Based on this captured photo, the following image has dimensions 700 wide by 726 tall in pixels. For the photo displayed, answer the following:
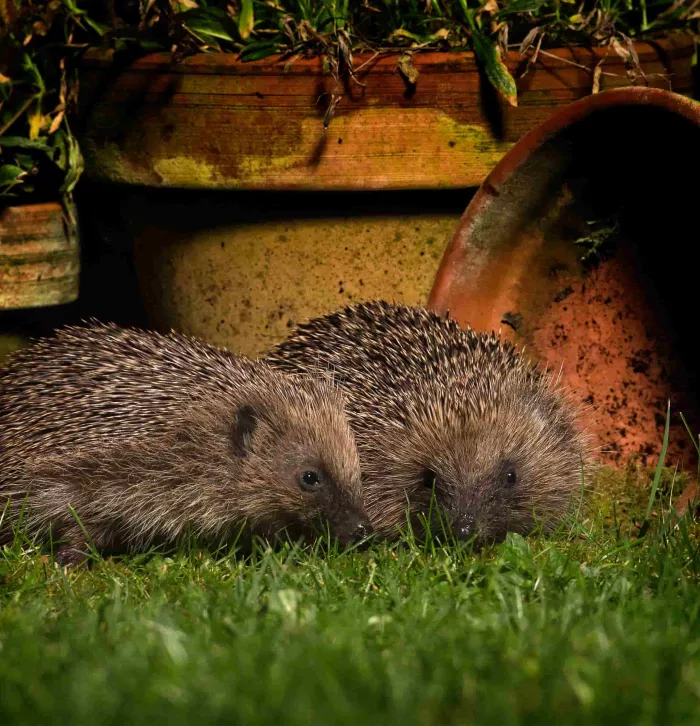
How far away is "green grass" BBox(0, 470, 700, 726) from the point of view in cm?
204

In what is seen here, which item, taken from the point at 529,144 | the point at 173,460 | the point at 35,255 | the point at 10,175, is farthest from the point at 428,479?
the point at 10,175

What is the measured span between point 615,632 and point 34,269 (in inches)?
141

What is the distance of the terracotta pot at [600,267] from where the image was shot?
4562mm

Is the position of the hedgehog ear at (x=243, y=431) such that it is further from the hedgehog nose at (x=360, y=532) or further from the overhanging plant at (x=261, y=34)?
the overhanging plant at (x=261, y=34)

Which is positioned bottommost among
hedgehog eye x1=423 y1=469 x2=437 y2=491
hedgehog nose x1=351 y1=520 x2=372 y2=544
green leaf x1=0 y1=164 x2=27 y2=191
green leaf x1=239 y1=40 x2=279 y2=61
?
hedgehog nose x1=351 y1=520 x2=372 y2=544

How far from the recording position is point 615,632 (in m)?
2.50

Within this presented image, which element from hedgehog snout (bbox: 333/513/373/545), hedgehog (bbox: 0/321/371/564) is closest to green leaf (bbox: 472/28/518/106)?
hedgehog (bbox: 0/321/371/564)

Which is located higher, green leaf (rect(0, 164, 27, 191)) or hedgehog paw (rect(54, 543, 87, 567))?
green leaf (rect(0, 164, 27, 191))

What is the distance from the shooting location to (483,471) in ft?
13.3

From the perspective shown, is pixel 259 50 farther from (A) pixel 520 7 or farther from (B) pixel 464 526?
(B) pixel 464 526

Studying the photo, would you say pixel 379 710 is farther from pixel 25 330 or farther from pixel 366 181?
pixel 25 330

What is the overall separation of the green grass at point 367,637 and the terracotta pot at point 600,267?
1.10m

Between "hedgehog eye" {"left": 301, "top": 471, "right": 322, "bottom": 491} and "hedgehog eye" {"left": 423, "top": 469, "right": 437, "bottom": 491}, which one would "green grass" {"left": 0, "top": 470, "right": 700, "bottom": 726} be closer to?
"hedgehog eye" {"left": 301, "top": 471, "right": 322, "bottom": 491}

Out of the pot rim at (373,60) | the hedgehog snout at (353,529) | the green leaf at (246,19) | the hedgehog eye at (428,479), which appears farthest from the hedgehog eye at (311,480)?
the green leaf at (246,19)
